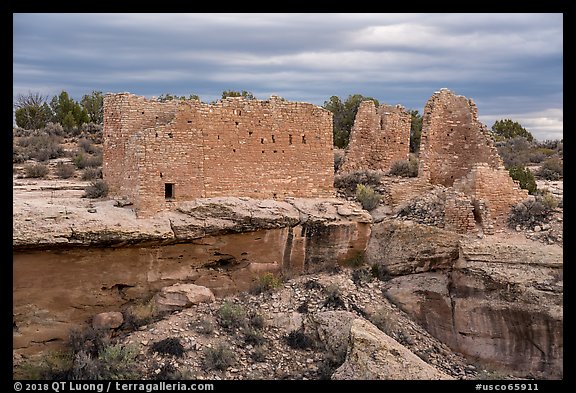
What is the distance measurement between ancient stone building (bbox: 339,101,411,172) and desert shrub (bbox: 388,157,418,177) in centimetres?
56

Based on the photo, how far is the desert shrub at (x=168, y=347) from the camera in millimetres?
11773

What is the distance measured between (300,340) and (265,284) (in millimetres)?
1707

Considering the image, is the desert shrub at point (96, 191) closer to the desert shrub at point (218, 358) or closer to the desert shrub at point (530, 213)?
the desert shrub at point (218, 358)

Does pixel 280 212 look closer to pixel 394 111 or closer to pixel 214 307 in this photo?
pixel 214 307

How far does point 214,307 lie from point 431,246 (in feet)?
16.5

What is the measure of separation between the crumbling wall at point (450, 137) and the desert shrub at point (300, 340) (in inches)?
235

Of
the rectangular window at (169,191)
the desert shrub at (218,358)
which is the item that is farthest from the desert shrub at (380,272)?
the rectangular window at (169,191)

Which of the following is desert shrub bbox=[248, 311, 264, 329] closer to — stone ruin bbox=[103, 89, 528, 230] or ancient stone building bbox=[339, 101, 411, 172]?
stone ruin bbox=[103, 89, 528, 230]

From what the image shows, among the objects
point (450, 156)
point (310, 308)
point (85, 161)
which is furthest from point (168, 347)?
point (450, 156)

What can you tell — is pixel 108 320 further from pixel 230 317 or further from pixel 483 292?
pixel 483 292

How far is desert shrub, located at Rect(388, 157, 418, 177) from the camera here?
17.2 m

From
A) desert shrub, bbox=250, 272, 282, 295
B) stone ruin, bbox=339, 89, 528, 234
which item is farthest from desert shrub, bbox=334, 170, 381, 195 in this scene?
desert shrub, bbox=250, 272, 282, 295

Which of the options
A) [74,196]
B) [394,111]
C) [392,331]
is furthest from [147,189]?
[394,111]

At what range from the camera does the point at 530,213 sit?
47.9ft
